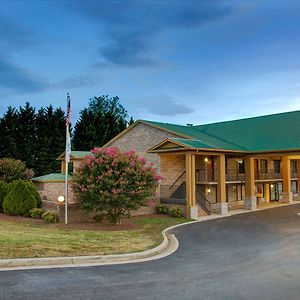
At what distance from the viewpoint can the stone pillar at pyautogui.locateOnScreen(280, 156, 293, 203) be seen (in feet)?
119

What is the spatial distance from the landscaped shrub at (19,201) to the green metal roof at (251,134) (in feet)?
39.6

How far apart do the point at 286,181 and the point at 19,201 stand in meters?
26.8

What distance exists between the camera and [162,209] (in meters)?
27.0

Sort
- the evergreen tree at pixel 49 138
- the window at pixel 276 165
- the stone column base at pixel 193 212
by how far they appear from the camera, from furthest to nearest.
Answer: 1. the evergreen tree at pixel 49 138
2. the window at pixel 276 165
3. the stone column base at pixel 193 212

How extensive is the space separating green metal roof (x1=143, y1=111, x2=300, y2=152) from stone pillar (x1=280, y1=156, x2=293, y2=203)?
204 inches

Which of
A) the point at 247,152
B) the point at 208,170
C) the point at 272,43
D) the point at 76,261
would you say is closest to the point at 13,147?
the point at 208,170

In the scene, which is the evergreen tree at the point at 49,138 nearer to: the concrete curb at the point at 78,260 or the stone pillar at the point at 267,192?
the stone pillar at the point at 267,192

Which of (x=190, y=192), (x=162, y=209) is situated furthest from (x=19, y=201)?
(x=190, y=192)

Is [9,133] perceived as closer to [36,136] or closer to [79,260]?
[36,136]

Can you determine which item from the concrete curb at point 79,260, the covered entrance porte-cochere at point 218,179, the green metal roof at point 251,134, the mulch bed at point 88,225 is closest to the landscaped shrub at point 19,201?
the mulch bed at point 88,225

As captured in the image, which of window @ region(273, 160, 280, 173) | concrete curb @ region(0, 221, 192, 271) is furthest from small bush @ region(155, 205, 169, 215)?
window @ region(273, 160, 280, 173)

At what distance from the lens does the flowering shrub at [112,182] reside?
18906 millimetres

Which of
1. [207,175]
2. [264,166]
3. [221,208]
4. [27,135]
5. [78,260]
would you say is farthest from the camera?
[27,135]

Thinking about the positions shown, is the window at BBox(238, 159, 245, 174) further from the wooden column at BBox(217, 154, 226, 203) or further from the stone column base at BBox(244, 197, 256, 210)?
the wooden column at BBox(217, 154, 226, 203)
